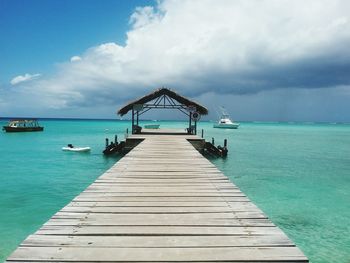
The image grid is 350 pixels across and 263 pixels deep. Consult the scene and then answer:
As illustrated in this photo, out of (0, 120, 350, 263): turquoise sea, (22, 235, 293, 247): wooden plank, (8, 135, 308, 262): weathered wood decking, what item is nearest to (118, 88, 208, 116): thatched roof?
(0, 120, 350, 263): turquoise sea

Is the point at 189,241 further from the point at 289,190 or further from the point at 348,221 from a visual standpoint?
the point at 289,190

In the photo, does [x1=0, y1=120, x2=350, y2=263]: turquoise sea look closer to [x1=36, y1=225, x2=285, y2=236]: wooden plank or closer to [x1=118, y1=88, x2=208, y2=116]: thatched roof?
[x1=118, y1=88, x2=208, y2=116]: thatched roof

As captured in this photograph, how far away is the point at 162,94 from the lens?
2655 centimetres

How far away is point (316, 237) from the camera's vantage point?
382 inches

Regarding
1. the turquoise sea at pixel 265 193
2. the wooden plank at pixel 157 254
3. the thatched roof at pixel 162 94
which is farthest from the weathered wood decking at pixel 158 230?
the thatched roof at pixel 162 94

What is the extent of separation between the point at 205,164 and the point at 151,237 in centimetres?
683

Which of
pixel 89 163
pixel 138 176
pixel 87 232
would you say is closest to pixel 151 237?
pixel 87 232

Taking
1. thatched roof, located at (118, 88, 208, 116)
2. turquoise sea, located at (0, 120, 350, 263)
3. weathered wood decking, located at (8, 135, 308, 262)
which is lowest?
turquoise sea, located at (0, 120, 350, 263)

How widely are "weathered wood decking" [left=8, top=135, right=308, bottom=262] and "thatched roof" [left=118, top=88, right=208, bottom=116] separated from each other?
19803 millimetres

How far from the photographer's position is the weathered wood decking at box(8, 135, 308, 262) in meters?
3.39

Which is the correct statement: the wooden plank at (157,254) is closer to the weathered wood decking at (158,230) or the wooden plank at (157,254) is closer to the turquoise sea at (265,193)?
the weathered wood decking at (158,230)

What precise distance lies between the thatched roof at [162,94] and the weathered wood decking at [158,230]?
1980 centimetres

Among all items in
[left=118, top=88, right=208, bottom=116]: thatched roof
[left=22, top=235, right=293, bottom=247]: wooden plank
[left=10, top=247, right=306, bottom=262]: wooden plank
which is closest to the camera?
[left=10, top=247, right=306, bottom=262]: wooden plank

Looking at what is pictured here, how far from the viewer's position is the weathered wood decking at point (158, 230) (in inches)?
133
